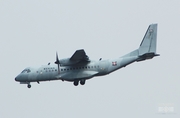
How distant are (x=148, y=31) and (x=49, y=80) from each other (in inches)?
403

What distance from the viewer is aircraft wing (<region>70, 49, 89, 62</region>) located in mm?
66750

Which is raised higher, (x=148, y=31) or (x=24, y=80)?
(x=148, y=31)

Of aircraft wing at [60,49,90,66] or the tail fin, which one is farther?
the tail fin

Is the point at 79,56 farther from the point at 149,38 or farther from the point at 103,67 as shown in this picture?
the point at 149,38

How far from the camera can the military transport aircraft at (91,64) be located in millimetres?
68500

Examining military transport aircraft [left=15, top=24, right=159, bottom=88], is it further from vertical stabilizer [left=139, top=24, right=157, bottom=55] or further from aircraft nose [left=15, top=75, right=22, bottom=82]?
aircraft nose [left=15, top=75, right=22, bottom=82]

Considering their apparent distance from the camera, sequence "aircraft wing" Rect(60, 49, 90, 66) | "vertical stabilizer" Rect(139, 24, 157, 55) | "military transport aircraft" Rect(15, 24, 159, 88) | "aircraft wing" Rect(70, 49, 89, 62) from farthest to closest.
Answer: "vertical stabilizer" Rect(139, 24, 157, 55), "military transport aircraft" Rect(15, 24, 159, 88), "aircraft wing" Rect(60, 49, 90, 66), "aircraft wing" Rect(70, 49, 89, 62)

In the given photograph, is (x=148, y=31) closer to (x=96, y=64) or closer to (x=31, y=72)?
(x=96, y=64)

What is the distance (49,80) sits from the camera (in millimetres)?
70000

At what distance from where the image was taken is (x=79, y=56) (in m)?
67.6

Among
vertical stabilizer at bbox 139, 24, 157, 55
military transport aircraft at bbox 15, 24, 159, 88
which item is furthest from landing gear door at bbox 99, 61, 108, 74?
vertical stabilizer at bbox 139, 24, 157, 55

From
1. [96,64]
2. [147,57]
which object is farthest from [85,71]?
[147,57]

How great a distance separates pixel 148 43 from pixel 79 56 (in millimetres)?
6558

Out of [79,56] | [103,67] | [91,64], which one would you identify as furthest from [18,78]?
[103,67]
